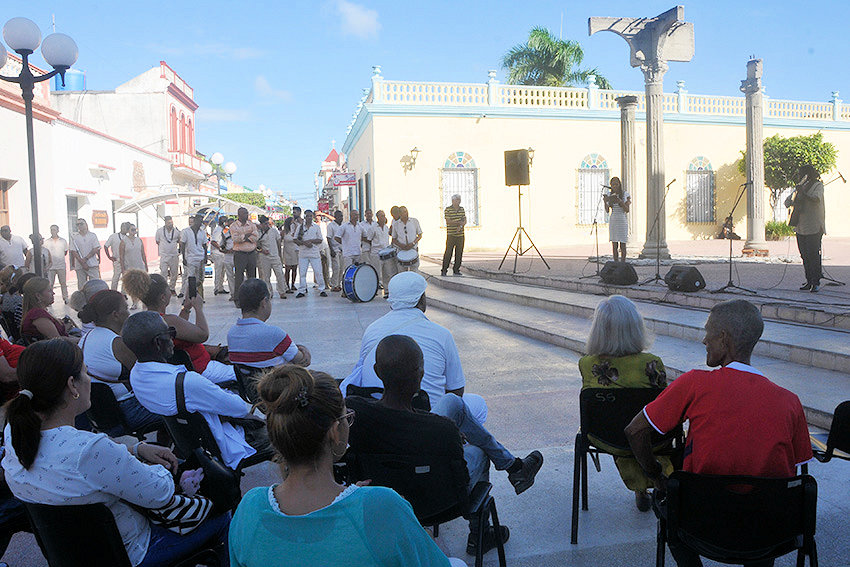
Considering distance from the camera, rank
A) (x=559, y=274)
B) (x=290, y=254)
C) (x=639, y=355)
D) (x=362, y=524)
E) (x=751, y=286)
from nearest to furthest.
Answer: (x=362, y=524) < (x=639, y=355) < (x=751, y=286) < (x=559, y=274) < (x=290, y=254)

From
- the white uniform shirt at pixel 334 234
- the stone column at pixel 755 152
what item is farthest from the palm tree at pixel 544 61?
the white uniform shirt at pixel 334 234

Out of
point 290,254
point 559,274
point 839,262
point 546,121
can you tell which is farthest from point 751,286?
point 546,121

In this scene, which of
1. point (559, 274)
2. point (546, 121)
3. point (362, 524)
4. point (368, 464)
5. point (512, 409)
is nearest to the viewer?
point (362, 524)

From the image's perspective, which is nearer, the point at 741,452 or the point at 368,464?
the point at 741,452

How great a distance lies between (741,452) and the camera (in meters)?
2.33

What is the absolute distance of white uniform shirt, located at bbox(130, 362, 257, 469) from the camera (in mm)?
3105

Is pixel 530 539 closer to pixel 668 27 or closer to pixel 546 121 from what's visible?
pixel 668 27

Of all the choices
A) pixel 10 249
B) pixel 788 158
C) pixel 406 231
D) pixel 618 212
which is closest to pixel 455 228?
pixel 406 231

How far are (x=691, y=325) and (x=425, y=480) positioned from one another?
5.59 metres

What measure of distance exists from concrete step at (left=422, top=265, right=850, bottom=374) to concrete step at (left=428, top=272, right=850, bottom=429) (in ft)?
0.23

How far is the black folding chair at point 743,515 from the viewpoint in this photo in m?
2.21

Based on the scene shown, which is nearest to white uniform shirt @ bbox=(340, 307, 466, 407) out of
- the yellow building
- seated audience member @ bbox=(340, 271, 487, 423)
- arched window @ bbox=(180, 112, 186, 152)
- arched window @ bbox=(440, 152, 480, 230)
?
seated audience member @ bbox=(340, 271, 487, 423)

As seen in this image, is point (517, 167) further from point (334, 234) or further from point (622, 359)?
point (622, 359)

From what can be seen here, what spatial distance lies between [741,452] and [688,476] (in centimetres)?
23
